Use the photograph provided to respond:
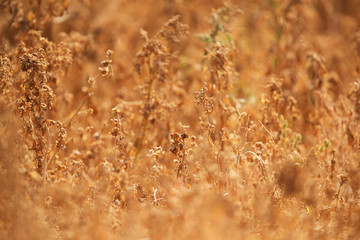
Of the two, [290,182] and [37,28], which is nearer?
[290,182]

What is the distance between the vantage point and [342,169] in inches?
111

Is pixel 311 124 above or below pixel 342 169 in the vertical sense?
above

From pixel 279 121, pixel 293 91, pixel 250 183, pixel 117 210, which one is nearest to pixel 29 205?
pixel 117 210

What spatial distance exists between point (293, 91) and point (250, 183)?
6.39ft

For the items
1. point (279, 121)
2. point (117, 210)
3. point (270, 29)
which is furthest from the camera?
point (270, 29)

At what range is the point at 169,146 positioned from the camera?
2992 mm

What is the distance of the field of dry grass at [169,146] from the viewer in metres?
2.07

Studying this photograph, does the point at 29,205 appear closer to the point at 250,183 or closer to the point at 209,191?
the point at 209,191

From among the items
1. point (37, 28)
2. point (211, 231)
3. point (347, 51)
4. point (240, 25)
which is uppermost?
point (240, 25)

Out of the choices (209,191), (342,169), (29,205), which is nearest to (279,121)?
(342,169)

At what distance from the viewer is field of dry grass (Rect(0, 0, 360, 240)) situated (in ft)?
6.81

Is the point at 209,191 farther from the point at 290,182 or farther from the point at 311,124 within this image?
the point at 311,124

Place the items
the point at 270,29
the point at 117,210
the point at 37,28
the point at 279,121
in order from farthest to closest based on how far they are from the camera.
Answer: the point at 270,29, the point at 37,28, the point at 279,121, the point at 117,210

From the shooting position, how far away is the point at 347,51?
554 centimetres
